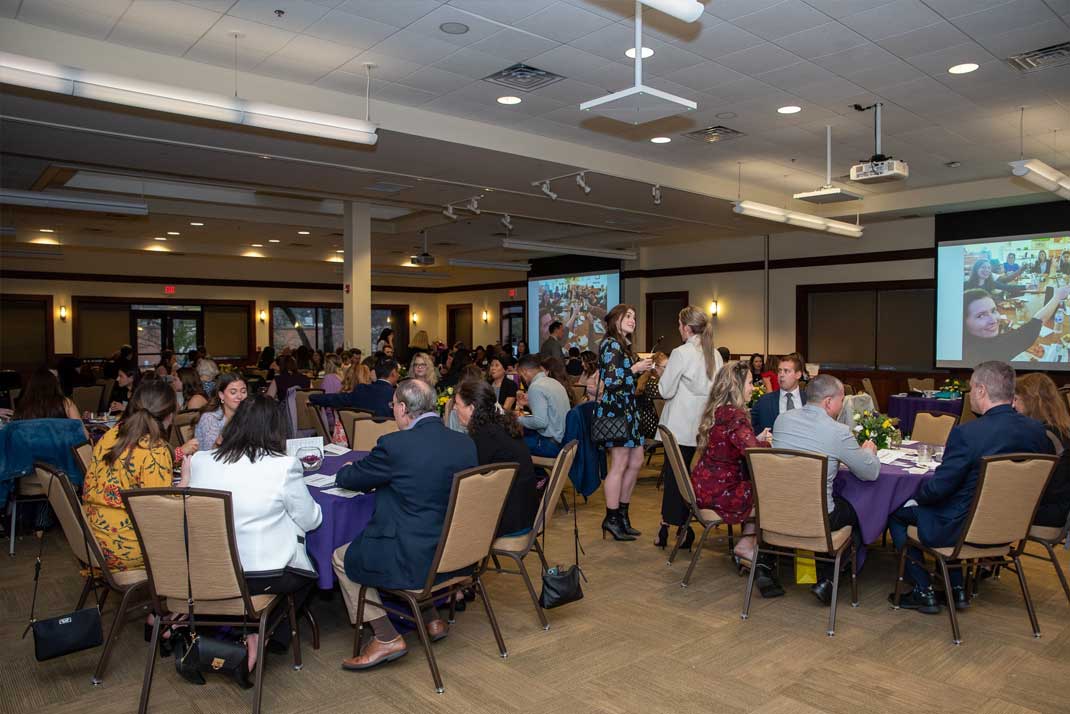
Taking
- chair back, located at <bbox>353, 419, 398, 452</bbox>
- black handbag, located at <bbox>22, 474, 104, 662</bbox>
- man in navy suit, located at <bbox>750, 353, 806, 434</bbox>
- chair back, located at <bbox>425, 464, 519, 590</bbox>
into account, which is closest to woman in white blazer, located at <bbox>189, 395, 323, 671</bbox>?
chair back, located at <bbox>425, 464, 519, 590</bbox>

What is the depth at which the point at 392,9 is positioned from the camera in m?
4.99

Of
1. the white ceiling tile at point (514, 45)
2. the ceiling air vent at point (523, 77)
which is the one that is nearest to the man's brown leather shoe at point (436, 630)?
the white ceiling tile at point (514, 45)

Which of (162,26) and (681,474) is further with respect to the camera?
(162,26)

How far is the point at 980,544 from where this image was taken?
372 centimetres

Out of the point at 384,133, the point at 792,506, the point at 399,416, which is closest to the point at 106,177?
the point at 384,133

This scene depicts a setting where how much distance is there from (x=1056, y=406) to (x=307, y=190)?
8.38 meters

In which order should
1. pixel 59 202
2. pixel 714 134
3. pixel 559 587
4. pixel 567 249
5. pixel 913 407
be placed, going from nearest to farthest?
1. pixel 559 587
2. pixel 714 134
3. pixel 913 407
4. pixel 59 202
5. pixel 567 249

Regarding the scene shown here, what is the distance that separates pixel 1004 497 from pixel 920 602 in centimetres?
88

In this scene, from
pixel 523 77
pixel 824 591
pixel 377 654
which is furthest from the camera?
pixel 523 77

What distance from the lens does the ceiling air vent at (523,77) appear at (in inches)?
242

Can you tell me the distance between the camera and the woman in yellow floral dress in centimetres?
341

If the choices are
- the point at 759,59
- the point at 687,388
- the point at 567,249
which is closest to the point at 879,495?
the point at 687,388

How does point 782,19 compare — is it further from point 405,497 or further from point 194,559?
point 194,559

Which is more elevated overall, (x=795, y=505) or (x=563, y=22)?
(x=563, y=22)
